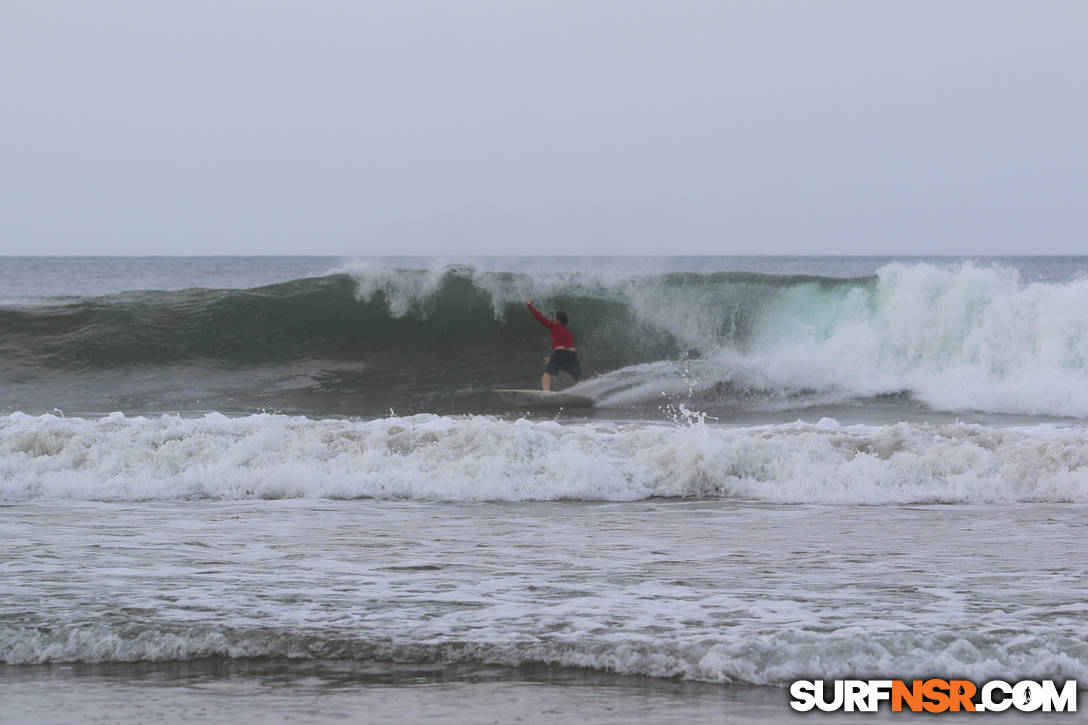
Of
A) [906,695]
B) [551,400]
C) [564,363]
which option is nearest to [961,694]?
[906,695]

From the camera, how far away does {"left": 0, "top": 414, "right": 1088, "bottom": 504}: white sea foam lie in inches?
337

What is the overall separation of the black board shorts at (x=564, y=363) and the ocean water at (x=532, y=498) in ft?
1.54

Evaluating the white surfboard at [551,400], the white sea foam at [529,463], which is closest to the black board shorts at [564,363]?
the white surfboard at [551,400]

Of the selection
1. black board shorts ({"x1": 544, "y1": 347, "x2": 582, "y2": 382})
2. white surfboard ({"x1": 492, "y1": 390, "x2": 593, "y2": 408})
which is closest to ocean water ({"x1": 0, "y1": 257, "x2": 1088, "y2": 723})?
white surfboard ({"x1": 492, "y1": 390, "x2": 593, "y2": 408})

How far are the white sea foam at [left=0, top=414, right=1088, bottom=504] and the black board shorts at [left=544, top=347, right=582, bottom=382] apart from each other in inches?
186

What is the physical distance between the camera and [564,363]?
14.6 m

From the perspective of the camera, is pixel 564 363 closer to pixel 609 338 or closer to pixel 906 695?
pixel 609 338

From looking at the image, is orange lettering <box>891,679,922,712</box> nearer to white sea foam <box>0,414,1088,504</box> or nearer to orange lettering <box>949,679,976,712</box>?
orange lettering <box>949,679,976,712</box>

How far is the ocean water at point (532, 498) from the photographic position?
4.30 m

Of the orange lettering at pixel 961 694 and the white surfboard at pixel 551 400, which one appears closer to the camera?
the orange lettering at pixel 961 694

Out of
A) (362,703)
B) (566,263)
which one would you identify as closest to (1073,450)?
(362,703)

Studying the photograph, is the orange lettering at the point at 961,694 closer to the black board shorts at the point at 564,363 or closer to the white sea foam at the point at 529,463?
the white sea foam at the point at 529,463

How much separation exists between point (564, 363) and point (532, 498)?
243 inches

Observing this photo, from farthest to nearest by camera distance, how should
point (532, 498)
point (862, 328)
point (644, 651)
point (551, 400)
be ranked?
point (862, 328) < point (551, 400) < point (532, 498) < point (644, 651)
